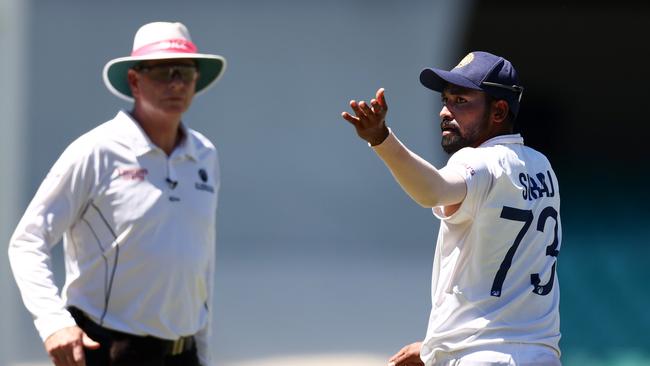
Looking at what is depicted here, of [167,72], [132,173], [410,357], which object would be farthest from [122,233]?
[410,357]

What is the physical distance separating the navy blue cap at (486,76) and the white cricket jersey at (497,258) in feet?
0.51

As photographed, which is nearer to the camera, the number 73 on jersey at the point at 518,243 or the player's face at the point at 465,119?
the number 73 on jersey at the point at 518,243

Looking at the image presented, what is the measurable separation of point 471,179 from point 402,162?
191mm

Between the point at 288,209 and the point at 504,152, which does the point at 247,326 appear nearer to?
the point at 288,209

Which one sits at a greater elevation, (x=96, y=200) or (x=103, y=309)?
(x=96, y=200)

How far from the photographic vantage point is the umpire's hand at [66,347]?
3.34m

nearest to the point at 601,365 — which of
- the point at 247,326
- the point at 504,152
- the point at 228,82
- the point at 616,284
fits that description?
the point at 616,284

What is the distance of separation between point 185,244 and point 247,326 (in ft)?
13.9

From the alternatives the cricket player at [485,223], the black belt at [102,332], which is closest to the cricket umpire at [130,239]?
the black belt at [102,332]

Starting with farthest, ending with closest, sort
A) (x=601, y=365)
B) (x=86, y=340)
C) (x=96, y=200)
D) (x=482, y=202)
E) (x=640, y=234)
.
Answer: (x=640, y=234) < (x=601, y=365) < (x=96, y=200) < (x=86, y=340) < (x=482, y=202)

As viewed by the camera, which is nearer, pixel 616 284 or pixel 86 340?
pixel 86 340

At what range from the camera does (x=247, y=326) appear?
790 cm

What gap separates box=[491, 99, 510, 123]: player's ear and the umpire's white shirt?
1.08m

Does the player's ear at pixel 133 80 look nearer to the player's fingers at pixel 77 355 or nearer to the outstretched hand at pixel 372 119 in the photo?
the player's fingers at pixel 77 355
